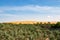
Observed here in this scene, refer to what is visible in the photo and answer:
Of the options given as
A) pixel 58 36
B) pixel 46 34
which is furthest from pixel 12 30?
pixel 58 36

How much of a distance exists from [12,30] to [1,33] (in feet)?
6.79

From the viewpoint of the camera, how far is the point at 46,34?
2653cm

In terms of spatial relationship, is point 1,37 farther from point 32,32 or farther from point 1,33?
point 32,32

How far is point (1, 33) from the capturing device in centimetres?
Result: 2219

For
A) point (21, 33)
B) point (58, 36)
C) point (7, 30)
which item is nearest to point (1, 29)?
point (7, 30)

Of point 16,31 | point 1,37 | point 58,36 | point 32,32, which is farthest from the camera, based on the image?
point 58,36

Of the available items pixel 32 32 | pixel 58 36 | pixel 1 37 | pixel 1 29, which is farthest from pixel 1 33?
pixel 58 36

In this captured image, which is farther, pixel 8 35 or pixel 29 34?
pixel 29 34

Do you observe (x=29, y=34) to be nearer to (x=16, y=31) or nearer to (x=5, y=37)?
(x=16, y=31)

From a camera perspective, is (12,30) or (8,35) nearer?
(8,35)

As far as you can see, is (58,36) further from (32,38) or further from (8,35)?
(8,35)

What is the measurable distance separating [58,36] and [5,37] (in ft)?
26.5

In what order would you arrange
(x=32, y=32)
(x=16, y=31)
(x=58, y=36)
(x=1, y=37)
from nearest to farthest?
(x=1, y=37) → (x=16, y=31) → (x=32, y=32) → (x=58, y=36)

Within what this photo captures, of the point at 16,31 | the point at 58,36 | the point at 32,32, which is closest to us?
the point at 16,31
